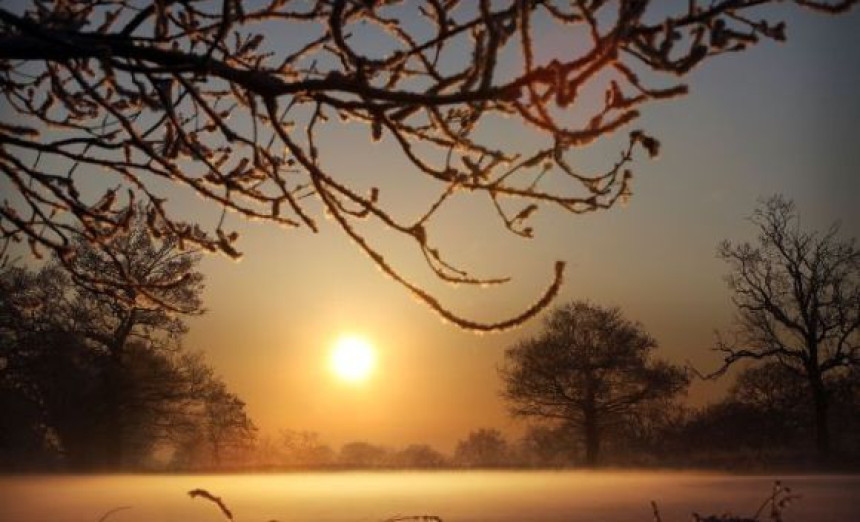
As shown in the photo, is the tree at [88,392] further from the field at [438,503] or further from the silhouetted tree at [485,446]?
the silhouetted tree at [485,446]

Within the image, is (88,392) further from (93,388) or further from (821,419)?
(821,419)

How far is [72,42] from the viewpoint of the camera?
221 cm

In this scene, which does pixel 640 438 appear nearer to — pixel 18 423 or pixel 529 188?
pixel 18 423

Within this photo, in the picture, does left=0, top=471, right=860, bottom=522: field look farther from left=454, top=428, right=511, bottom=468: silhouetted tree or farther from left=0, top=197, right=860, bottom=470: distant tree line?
left=454, top=428, right=511, bottom=468: silhouetted tree

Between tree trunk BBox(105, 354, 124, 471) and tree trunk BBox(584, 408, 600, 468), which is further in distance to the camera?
tree trunk BBox(584, 408, 600, 468)

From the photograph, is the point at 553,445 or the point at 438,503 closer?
the point at 438,503

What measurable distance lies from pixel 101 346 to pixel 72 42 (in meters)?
26.1

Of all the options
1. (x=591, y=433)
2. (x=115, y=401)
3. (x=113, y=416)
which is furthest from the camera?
(x=591, y=433)

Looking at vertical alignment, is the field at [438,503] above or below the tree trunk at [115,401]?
below

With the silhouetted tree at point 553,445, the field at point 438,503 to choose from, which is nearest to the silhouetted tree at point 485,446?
the silhouetted tree at point 553,445

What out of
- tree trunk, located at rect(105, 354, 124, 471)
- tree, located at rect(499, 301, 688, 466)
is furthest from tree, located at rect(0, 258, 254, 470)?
tree, located at rect(499, 301, 688, 466)

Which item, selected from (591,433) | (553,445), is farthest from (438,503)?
(553,445)

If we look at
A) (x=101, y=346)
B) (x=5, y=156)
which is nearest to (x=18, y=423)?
(x=101, y=346)

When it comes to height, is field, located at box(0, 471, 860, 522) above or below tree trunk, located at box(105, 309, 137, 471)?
below
